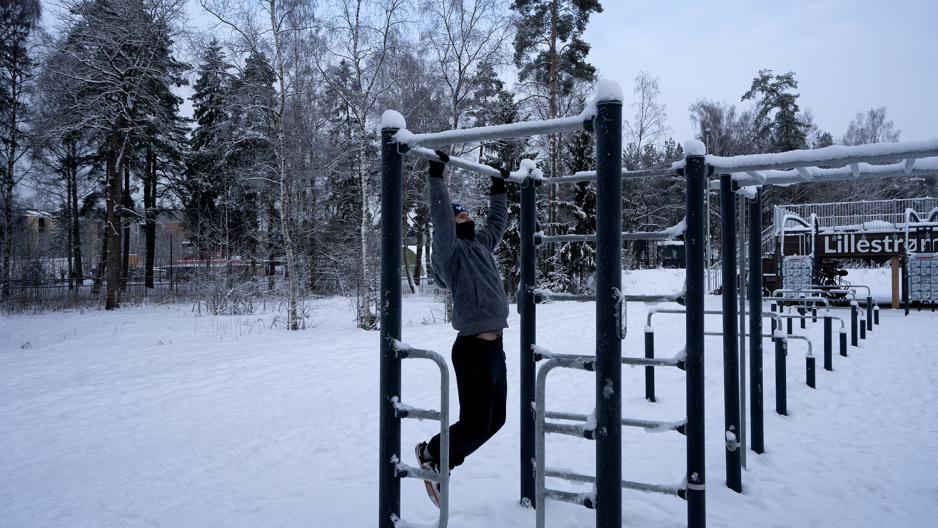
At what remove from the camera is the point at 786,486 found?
3695mm

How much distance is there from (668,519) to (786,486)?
1033 millimetres

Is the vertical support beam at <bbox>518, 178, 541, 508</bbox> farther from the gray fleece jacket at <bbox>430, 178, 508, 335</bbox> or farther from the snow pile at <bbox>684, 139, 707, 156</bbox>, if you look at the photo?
the snow pile at <bbox>684, 139, 707, 156</bbox>

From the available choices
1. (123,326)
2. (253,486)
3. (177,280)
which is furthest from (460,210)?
(177,280)

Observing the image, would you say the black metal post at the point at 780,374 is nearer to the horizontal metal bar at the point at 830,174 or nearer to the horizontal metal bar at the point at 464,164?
the horizontal metal bar at the point at 830,174

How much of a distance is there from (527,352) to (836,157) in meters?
1.88

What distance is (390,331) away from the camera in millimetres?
2883

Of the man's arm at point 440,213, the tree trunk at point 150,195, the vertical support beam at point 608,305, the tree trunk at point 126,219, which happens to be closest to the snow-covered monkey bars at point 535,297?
the vertical support beam at point 608,305

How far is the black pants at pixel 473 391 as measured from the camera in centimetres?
299

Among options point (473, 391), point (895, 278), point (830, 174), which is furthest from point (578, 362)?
point (895, 278)

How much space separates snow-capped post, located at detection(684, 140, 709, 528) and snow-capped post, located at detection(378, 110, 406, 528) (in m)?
1.48

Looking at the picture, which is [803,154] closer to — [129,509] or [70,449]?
[129,509]

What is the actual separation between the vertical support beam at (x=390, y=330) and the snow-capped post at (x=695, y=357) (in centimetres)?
148

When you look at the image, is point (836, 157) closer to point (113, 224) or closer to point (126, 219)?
point (113, 224)

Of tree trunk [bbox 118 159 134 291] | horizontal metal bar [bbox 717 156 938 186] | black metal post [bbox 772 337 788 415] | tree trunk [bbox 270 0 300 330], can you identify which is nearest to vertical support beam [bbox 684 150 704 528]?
horizontal metal bar [bbox 717 156 938 186]
